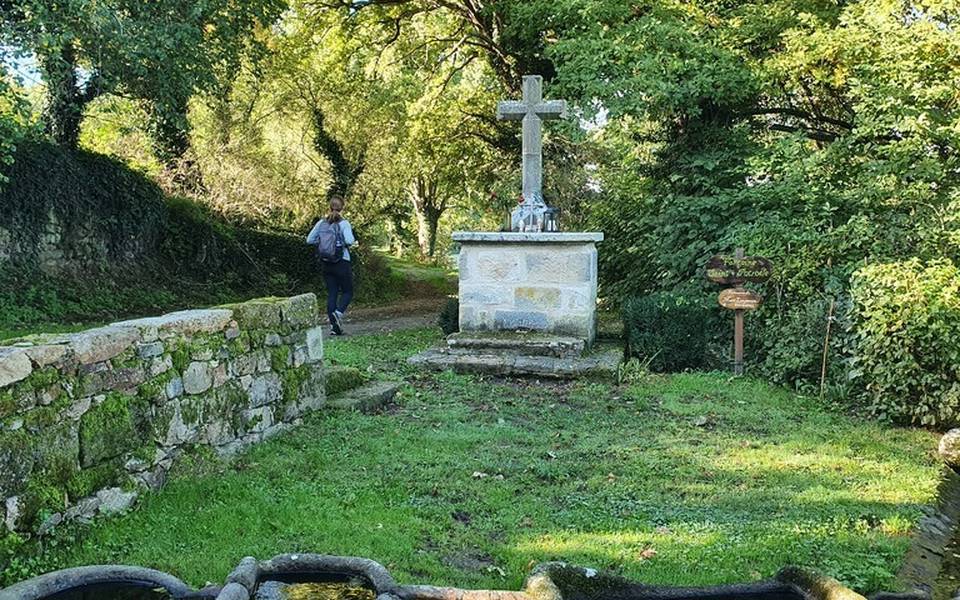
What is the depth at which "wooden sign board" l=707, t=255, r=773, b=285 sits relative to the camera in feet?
29.1

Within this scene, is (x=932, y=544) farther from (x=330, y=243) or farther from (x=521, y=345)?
(x=330, y=243)

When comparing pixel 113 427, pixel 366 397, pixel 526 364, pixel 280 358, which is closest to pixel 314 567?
pixel 113 427

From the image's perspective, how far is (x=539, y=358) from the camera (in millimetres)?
8555

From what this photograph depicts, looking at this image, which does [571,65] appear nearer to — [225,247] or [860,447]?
[860,447]

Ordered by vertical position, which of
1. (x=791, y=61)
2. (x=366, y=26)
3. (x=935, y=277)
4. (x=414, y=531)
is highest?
(x=366, y=26)

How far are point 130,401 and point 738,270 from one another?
690 centimetres

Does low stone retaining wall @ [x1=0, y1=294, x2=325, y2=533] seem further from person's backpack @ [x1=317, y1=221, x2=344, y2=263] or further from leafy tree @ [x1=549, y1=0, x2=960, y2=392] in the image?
leafy tree @ [x1=549, y1=0, x2=960, y2=392]

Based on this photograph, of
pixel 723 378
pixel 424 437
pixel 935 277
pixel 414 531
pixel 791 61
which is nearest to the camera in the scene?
pixel 414 531

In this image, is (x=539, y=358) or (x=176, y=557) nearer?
(x=176, y=557)

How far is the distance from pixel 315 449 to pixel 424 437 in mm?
838

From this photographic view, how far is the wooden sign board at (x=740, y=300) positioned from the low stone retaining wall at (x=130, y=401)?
5104mm

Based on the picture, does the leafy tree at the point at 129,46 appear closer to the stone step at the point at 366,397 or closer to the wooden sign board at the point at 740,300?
the stone step at the point at 366,397

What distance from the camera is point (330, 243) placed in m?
9.75

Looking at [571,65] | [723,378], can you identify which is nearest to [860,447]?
[723,378]
